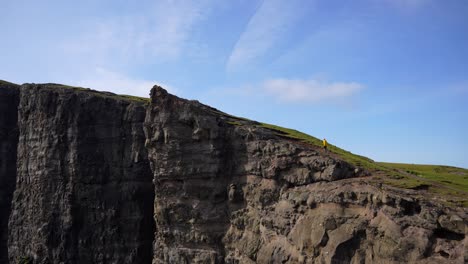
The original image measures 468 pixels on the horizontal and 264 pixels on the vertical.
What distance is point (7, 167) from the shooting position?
5753 cm

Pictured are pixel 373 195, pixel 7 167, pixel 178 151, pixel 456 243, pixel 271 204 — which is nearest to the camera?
pixel 456 243

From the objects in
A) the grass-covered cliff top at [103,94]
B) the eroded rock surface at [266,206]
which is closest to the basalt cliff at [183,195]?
the eroded rock surface at [266,206]

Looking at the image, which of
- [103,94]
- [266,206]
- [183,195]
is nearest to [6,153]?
[103,94]

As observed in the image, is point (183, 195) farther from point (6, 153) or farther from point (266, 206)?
point (6, 153)

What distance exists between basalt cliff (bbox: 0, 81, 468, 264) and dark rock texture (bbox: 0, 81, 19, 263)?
140mm

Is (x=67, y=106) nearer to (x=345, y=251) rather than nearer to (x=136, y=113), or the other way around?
(x=136, y=113)

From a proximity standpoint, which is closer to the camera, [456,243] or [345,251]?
[456,243]

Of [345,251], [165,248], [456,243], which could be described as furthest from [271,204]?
[456,243]

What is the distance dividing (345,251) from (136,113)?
32830 mm

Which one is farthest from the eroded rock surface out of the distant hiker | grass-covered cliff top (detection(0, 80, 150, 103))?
grass-covered cliff top (detection(0, 80, 150, 103))

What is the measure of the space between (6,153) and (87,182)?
17.1 m

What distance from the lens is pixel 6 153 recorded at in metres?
57.6

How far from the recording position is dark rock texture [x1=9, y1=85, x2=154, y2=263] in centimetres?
4778

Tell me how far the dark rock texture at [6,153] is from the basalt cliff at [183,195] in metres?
0.14
